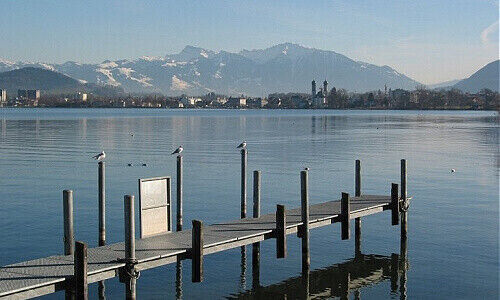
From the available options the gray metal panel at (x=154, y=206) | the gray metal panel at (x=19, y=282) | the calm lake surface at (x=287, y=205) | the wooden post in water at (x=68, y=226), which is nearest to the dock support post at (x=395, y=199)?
the calm lake surface at (x=287, y=205)

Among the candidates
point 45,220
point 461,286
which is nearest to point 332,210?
point 461,286

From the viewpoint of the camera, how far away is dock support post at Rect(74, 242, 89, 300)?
47.8ft

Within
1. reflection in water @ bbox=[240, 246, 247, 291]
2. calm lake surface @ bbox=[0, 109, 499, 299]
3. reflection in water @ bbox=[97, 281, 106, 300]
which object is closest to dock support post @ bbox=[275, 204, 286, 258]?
calm lake surface @ bbox=[0, 109, 499, 299]

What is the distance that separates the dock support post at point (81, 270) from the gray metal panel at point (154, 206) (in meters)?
3.73

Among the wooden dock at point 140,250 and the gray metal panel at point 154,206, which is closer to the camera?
the wooden dock at point 140,250

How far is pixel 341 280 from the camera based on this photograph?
66.9 ft

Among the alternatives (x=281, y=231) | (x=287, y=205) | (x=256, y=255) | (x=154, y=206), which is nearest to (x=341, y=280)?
(x=281, y=231)

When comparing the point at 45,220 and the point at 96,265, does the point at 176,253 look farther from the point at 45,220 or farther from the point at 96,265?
the point at 45,220

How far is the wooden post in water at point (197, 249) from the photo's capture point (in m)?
17.0

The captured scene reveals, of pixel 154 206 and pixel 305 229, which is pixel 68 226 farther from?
pixel 305 229

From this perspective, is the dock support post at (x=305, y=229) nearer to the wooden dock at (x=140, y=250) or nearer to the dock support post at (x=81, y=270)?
the wooden dock at (x=140, y=250)

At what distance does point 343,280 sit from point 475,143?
55.5 m

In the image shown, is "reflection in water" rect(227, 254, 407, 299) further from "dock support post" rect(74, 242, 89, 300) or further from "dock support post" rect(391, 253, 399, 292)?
"dock support post" rect(74, 242, 89, 300)

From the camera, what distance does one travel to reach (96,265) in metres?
15.6
